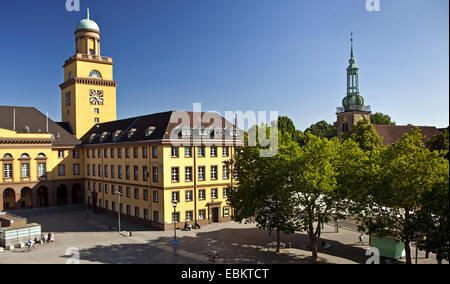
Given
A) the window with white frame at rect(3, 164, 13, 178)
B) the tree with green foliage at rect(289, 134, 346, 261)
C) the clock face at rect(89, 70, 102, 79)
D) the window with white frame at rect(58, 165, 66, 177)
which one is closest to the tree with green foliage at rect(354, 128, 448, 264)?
the tree with green foliage at rect(289, 134, 346, 261)

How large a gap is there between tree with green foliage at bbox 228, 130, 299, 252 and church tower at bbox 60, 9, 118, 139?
44.5 metres

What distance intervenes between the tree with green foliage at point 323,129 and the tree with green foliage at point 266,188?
91.0 m

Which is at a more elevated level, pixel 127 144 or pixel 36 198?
pixel 127 144

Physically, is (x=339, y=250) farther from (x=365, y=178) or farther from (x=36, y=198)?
(x=36, y=198)

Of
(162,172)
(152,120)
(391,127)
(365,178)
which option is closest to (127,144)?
(152,120)

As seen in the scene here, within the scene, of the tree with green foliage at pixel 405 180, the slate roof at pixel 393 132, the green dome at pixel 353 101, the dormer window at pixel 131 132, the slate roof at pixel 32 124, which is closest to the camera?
the tree with green foliage at pixel 405 180

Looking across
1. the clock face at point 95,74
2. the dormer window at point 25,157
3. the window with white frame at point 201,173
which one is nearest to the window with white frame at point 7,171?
the dormer window at point 25,157

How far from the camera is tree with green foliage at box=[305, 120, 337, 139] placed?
397 feet

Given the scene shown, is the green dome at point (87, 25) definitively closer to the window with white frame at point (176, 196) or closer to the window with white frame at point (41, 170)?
the window with white frame at point (41, 170)

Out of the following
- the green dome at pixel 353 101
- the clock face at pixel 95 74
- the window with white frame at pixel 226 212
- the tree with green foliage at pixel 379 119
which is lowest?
the window with white frame at pixel 226 212

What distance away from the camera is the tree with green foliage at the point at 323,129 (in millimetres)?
120881

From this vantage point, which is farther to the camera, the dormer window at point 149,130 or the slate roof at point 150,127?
the dormer window at point 149,130
